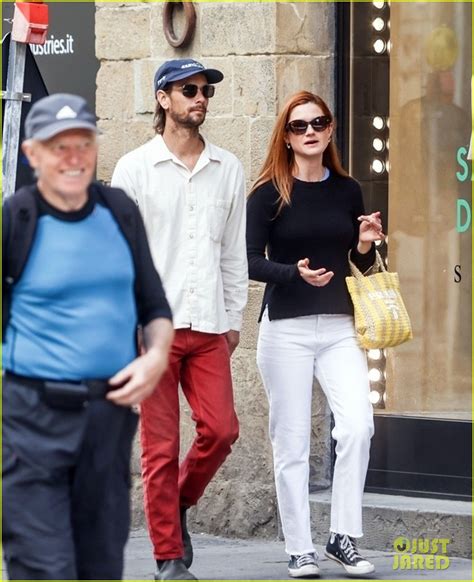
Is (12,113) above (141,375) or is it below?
above

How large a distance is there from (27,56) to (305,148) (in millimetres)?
1369

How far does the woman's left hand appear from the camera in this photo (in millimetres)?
6425

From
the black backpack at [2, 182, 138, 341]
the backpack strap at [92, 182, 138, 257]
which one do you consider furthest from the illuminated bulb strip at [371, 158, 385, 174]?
the black backpack at [2, 182, 138, 341]

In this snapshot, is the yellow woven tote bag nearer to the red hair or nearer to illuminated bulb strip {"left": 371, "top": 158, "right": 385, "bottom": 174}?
the red hair

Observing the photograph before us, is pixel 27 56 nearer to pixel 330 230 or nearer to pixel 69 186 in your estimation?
pixel 330 230

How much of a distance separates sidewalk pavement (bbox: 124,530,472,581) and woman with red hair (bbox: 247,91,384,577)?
0.18 meters

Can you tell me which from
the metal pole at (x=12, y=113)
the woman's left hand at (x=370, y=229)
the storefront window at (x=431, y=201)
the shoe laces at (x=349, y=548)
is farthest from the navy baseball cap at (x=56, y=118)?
the storefront window at (x=431, y=201)

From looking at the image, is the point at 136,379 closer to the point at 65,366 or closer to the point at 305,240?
the point at 65,366

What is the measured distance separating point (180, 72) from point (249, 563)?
2.33 meters

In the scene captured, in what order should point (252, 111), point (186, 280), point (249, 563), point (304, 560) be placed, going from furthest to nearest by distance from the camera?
point (252, 111)
point (249, 563)
point (304, 560)
point (186, 280)

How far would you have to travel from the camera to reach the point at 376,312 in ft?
21.1

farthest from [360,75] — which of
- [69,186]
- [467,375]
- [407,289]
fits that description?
[69,186]

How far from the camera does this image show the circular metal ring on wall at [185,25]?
25.7 ft

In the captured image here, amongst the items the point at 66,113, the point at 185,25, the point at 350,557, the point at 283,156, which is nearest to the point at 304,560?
the point at 350,557
